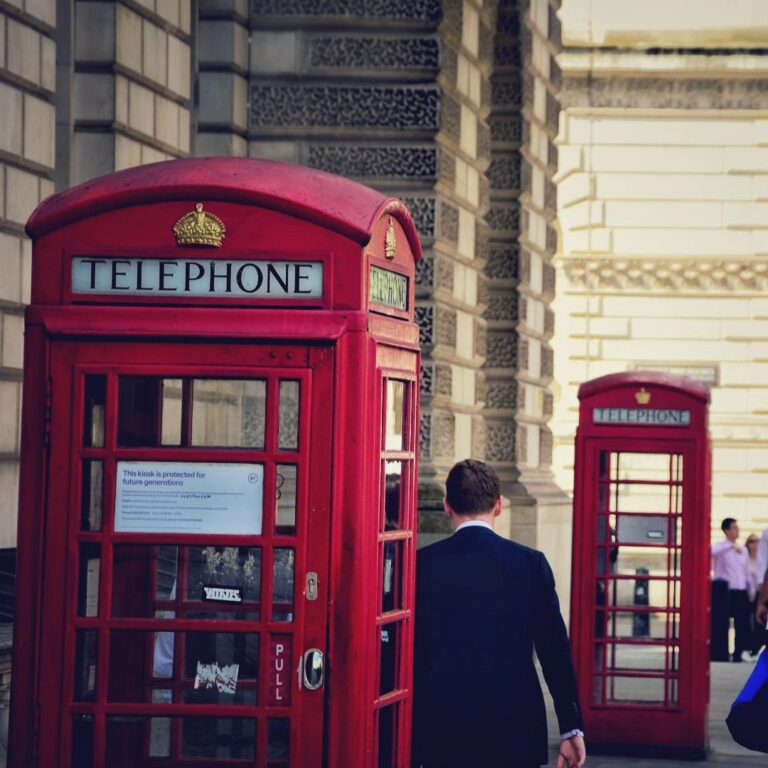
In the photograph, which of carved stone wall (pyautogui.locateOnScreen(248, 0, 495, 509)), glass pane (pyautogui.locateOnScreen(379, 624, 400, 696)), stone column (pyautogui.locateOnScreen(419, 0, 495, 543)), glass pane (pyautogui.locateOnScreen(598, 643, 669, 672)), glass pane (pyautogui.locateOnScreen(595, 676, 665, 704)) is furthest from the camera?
stone column (pyautogui.locateOnScreen(419, 0, 495, 543))

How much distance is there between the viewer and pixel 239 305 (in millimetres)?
5555

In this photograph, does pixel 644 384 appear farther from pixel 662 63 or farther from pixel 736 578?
pixel 662 63

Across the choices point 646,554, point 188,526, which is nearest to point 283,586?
point 188,526

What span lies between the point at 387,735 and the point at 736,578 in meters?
13.4

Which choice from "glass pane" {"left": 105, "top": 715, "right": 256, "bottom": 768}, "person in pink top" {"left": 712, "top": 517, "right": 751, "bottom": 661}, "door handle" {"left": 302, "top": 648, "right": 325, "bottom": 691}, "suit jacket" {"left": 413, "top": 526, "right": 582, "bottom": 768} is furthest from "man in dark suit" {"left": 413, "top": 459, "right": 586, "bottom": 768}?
"person in pink top" {"left": 712, "top": 517, "right": 751, "bottom": 661}

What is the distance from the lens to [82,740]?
18.3 feet

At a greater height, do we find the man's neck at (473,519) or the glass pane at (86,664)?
the man's neck at (473,519)

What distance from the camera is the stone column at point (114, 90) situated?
1185cm

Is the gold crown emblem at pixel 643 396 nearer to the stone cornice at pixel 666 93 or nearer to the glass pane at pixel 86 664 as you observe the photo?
the glass pane at pixel 86 664

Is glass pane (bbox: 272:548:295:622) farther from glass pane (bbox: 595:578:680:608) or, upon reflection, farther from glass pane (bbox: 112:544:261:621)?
glass pane (bbox: 595:578:680:608)

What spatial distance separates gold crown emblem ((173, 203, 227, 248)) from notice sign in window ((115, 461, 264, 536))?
594 millimetres

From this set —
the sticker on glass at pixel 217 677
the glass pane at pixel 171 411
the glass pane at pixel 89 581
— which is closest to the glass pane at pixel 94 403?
the glass pane at pixel 171 411

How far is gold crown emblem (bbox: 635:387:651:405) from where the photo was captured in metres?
11.4

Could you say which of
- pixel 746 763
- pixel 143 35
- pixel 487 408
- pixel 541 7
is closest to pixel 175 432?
pixel 746 763
